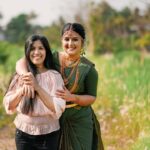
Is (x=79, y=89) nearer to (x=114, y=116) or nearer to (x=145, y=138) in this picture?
(x=145, y=138)

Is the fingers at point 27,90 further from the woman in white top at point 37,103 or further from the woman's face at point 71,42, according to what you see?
the woman's face at point 71,42

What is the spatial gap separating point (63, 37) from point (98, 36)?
34.7 m

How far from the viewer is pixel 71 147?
3777 millimetres

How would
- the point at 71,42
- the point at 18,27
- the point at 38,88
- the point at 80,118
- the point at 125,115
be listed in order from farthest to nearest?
the point at 18,27 → the point at 125,115 → the point at 80,118 → the point at 71,42 → the point at 38,88

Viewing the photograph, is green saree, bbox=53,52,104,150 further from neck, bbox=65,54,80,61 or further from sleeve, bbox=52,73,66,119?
sleeve, bbox=52,73,66,119

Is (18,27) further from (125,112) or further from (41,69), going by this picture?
(41,69)

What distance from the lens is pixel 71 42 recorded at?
140 inches

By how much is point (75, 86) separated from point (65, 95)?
0.29 metres

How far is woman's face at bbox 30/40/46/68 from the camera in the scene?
3.31 m

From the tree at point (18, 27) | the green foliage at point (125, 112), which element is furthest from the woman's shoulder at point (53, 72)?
the tree at point (18, 27)

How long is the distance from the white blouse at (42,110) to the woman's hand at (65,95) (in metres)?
0.02

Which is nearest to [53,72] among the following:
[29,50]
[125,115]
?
[29,50]

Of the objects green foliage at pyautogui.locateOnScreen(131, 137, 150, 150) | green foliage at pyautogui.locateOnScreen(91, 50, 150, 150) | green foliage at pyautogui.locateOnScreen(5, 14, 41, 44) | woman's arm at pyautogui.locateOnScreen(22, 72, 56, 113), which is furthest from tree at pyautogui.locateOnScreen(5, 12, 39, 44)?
woman's arm at pyautogui.locateOnScreen(22, 72, 56, 113)

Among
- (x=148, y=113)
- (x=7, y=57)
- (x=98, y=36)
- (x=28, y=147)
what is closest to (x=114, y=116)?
(x=148, y=113)
